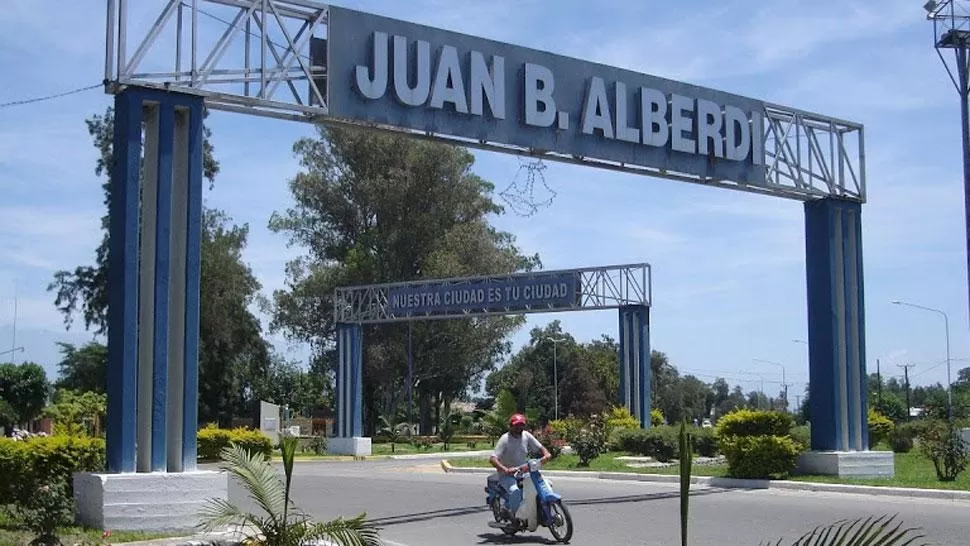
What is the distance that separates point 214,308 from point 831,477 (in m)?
36.5

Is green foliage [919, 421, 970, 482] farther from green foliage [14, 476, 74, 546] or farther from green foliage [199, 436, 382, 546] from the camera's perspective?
green foliage [14, 476, 74, 546]

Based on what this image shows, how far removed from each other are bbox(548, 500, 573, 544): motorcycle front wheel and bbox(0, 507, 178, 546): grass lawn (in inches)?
174

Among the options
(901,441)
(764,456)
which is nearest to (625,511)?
(764,456)

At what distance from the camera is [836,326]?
22.9 metres

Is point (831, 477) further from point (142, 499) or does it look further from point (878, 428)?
point (142, 499)

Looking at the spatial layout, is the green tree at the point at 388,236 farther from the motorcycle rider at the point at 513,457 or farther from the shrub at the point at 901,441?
the motorcycle rider at the point at 513,457

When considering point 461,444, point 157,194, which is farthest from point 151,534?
point 461,444

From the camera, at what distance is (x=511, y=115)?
61.3 feet

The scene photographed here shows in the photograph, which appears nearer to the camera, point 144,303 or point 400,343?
point 144,303

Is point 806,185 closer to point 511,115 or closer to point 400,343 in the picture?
point 511,115

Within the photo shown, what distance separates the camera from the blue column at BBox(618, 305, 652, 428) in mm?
39062

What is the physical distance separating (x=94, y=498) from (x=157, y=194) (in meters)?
3.87

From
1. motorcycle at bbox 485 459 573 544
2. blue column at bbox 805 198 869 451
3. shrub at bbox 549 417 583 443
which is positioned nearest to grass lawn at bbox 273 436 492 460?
shrub at bbox 549 417 583 443

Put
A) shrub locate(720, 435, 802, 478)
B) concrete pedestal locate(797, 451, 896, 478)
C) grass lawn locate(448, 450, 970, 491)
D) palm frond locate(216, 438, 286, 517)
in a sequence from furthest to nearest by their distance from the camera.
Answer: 1. concrete pedestal locate(797, 451, 896, 478)
2. shrub locate(720, 435, 802, 478)
3. grass lawn locate(448, 450, 970, 491)
4. palm frond locate(216, 438, 286, 517)
